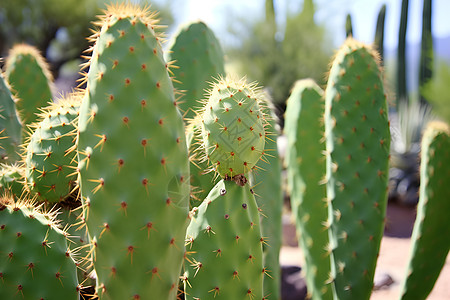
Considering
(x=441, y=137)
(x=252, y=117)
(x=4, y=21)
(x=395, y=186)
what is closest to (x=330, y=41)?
(x=395, y=186)

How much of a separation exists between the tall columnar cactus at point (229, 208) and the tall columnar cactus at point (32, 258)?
41 centimetres

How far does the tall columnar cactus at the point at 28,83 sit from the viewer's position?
8.54ft

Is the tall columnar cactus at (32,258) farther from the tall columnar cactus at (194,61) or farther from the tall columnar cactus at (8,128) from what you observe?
the tall columnar cactus at (194,61)

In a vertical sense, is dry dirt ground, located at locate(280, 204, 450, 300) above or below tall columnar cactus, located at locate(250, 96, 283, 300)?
below

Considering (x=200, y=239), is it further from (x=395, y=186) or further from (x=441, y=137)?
(x=395, y=186)

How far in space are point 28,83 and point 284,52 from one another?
14.0 meters

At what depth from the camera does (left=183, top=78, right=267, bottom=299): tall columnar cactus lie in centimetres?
137

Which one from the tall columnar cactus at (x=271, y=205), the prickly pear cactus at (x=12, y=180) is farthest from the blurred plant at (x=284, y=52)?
the prickly pear cactus at (x=12, y=180)

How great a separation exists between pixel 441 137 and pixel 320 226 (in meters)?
0.93

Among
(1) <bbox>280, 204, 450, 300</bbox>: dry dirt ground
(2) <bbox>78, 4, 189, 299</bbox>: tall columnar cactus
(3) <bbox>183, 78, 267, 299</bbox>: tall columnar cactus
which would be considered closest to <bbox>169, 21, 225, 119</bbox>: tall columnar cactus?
(3) <bbox>183, 78, 267, 299</bbox>: tall columnar cactus

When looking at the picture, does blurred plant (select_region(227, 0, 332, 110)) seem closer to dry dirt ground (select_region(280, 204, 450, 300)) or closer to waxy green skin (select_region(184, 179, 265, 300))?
dry dirt ground (select_region(280, 204, 450, 300))

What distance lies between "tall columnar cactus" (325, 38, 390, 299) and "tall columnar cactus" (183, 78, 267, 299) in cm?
84

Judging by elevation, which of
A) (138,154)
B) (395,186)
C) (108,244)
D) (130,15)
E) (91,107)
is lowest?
(395,186)

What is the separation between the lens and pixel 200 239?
1427mm
